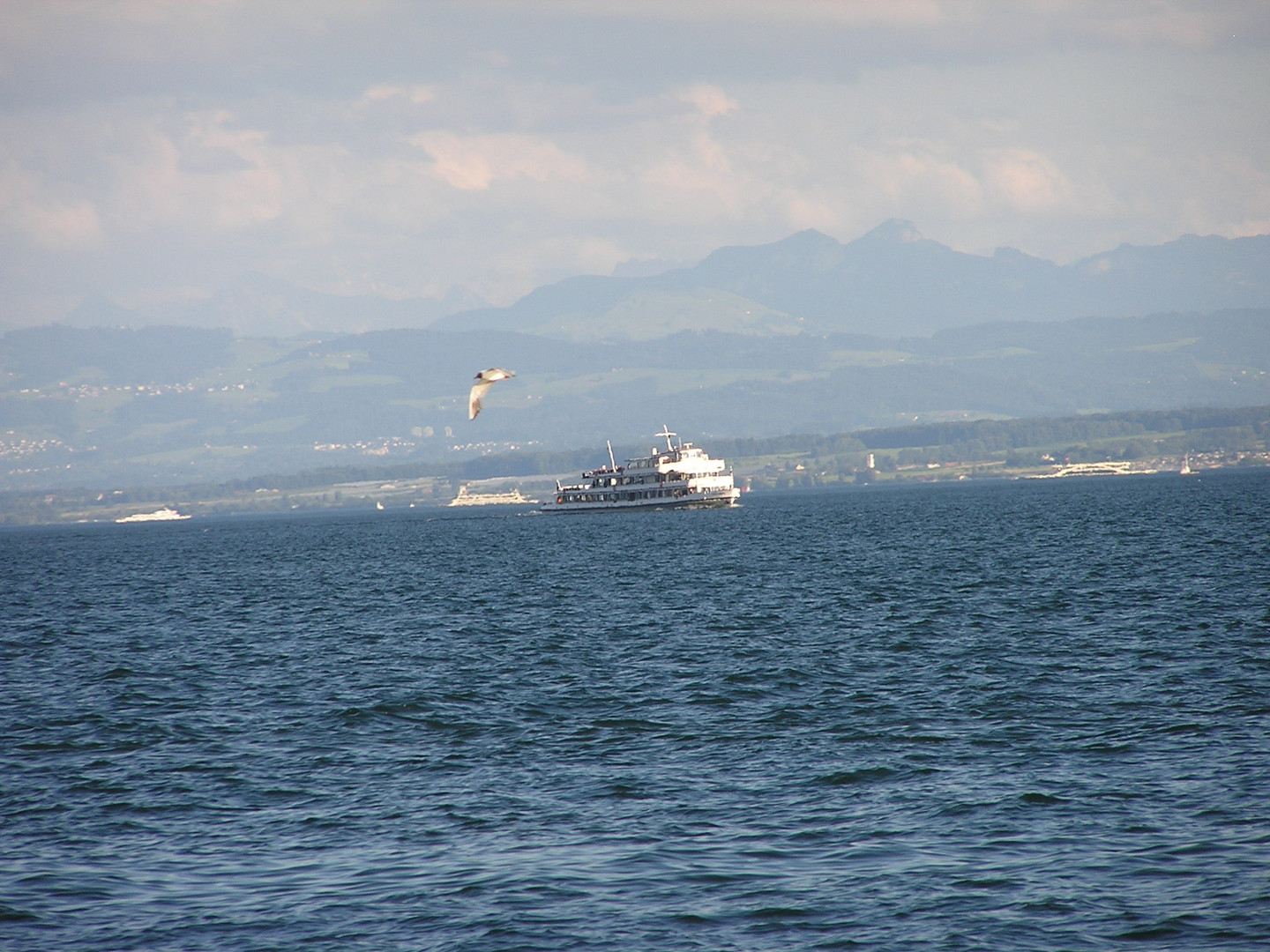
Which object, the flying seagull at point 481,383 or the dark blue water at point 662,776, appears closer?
the dark blue water at point 662,776

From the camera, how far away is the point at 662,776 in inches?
1133

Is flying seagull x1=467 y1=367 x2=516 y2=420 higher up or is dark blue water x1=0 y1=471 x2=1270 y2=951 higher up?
flying seagull x1=467 y1=367 x2=516 y2=420

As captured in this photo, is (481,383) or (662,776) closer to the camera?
(662,776)

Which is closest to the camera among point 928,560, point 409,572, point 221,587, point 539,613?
point 539,613

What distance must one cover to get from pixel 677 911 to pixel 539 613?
150ft

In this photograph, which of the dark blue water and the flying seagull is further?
the flying seagull

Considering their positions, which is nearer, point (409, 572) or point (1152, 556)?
point (1152, 556)

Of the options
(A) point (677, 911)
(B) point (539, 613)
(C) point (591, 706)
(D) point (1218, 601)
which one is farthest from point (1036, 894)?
(B) point (539, 613)

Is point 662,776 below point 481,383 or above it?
below

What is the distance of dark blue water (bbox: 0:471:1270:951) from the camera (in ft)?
66.6

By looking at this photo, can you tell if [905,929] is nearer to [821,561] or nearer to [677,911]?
[677,911]

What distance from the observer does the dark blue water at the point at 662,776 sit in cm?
2030

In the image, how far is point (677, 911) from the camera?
20.3 m

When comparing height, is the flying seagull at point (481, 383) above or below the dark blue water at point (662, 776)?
above
